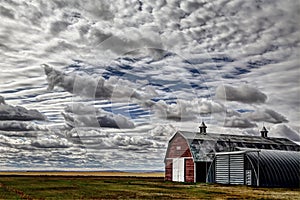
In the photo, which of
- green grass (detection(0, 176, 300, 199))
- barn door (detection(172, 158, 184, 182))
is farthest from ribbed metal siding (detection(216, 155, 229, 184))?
green grass (detection(0, 176, 300, 199))

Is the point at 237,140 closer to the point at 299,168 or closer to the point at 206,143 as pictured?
the point at 206,143

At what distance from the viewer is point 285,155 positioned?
5550 centimetres

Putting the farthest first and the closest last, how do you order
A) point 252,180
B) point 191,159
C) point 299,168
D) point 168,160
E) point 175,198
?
point 168,160 < point 191,159 < point 299,168 < point 252,180 < point 175,198

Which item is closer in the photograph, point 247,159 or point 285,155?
point 247,159

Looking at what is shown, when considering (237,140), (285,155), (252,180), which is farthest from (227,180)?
(237,140)

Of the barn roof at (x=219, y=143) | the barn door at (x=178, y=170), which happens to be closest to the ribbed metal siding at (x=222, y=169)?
the barn roof at (x=219, y=143)

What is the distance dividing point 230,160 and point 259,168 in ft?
15.7

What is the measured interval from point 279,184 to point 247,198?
20612mm

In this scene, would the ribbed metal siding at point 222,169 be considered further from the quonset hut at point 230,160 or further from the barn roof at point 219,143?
the barn roof at point 219,143

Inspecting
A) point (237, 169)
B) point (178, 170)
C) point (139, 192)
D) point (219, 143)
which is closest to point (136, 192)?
point (139, 192)

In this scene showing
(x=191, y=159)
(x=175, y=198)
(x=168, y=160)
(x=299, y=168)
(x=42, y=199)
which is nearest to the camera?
(x=42, y=199)

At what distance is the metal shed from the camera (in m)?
50.7

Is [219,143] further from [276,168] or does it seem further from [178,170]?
[276,168]

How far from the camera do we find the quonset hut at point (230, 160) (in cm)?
5131
